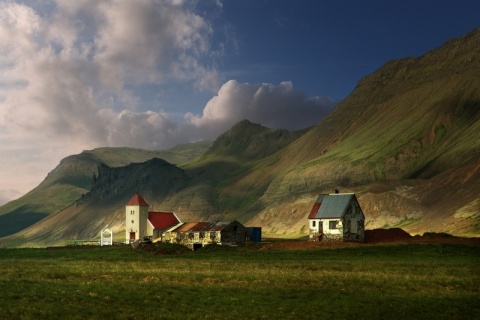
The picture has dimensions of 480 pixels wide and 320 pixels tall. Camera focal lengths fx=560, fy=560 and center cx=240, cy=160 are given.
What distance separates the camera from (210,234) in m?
94.8

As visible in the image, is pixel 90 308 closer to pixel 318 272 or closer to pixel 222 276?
pixel 222 276

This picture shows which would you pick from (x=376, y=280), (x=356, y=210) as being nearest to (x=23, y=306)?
(x=376, y=280)

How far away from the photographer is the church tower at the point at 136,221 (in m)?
116

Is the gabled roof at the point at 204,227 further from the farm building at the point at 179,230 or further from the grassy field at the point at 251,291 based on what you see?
the grassy field at the point at 251,291

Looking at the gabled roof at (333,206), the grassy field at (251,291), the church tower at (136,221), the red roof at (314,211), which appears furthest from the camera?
the church tower at (136,221)

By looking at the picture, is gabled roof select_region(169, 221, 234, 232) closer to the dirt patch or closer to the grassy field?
the dirt patch

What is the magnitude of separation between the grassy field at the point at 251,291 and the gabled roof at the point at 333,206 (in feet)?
125

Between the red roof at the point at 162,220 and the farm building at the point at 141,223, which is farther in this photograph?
the red roof at the point at 162,220

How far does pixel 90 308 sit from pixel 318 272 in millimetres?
21781

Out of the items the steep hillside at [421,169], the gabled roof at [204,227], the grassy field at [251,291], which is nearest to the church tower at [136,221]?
the gabled roof at [204,227]

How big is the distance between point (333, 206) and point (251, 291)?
61810 millimetres

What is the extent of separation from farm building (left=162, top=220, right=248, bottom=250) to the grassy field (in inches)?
1580

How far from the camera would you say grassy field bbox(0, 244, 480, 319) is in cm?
2792

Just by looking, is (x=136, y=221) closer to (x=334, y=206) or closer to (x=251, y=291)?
(x=334, y=206)
